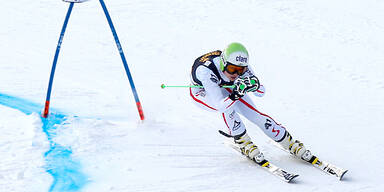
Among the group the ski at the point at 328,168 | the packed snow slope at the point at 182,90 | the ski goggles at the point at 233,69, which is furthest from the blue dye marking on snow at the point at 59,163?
the ski at the point at 328,168

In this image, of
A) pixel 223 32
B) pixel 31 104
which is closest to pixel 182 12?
pixel 223 32

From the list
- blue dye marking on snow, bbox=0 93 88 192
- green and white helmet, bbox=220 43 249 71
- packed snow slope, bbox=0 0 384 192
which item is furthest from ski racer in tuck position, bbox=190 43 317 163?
blue dye marking on snow, bbox=0 93 88 192

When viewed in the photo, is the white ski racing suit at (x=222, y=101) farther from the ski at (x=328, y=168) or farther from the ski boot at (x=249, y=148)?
the ski at (x=328, y=168)

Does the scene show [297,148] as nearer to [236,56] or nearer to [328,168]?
[328,168]

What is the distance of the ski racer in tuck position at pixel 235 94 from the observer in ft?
15.8

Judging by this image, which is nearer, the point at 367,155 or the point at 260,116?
the point at 260,116

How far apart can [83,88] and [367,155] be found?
3.76 m

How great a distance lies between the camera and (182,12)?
33.7 feet

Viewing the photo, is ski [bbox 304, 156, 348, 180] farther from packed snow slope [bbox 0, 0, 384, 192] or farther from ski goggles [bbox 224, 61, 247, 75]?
ski goggles [bbox 224, 61, 247, 75]

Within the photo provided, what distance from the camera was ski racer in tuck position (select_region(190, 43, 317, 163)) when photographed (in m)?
4.81

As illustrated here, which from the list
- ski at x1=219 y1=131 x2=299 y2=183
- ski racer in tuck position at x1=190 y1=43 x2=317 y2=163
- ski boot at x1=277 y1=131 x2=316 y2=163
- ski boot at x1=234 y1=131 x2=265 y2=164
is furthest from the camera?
ski boot at x1=277 y1=131 x2=316 y2=163

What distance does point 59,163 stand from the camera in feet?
15.6

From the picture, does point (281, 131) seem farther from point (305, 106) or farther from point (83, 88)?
point (83, 88)

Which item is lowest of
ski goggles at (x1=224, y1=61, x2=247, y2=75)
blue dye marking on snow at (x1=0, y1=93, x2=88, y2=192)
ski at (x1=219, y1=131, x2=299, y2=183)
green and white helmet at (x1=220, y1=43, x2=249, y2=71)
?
blue dye marking on snow at (x1=0, y1=93, x2=88, y2=192)
